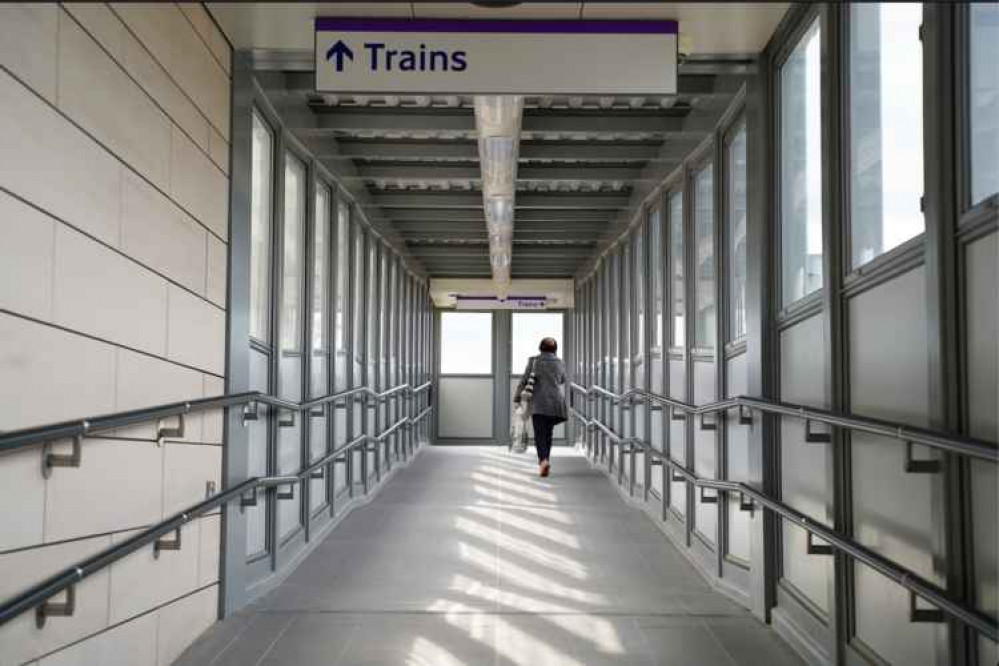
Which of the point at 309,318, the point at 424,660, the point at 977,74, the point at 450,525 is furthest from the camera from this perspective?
the point at 450,525

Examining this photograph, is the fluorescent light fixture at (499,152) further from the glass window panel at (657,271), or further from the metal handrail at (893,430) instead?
the metal handrail at (893,430)

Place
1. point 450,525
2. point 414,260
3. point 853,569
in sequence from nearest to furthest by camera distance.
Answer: point 853,569
point 450,525
point 414,260

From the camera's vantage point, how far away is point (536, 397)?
35.5 feet

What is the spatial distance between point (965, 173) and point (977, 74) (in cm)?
25

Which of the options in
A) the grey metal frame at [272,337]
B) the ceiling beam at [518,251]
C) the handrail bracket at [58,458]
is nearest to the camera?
the handrail bracket at [58,458]

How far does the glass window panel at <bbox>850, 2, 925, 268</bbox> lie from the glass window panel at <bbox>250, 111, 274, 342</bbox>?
9.80 ft

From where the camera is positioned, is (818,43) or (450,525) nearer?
(818,43)

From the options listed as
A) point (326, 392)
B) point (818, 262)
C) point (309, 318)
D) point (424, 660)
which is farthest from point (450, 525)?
point (818, 262)

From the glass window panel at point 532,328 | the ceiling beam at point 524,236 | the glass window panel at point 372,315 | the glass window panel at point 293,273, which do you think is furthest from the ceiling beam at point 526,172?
the glass window panel at point 532,328

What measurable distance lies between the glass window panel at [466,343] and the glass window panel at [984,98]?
611 inches

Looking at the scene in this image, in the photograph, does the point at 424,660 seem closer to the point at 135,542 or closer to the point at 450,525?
the point at 135,542

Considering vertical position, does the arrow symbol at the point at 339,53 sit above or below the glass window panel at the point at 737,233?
→ above

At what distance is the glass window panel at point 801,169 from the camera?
13.6ft

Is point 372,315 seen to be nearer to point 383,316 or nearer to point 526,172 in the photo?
point 383,316
